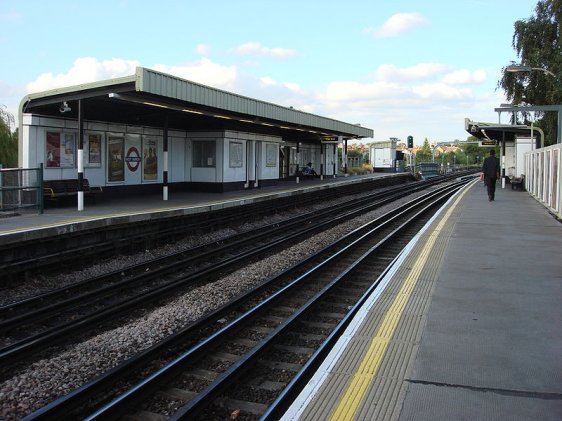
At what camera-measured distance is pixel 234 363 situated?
5164mm

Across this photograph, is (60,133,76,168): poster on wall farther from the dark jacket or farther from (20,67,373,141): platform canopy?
the dark jacket

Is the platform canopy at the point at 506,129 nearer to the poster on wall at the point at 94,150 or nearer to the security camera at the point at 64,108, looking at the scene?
the poster on wall at the point at 94,150

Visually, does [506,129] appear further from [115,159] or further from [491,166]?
[115,159]

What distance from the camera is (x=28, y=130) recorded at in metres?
14.8

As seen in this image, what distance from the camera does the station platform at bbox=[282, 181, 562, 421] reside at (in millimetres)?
3494

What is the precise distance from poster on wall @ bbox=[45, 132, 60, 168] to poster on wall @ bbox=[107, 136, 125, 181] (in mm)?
2085

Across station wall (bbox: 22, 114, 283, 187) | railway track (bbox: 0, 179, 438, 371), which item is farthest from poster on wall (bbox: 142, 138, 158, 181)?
railway track (bbox: 0, 179, 438, 371)

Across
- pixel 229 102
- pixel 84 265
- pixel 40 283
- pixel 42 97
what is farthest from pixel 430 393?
pixel 229 102

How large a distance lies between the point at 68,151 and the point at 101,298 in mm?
9315

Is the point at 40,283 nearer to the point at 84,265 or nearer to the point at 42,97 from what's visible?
the point at 84,265

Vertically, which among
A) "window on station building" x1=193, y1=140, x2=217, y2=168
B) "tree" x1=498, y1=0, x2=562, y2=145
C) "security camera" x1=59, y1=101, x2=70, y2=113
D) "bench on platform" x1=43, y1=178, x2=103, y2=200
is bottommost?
"bench on platform" x1=43, y1=178, x2=103, y2=200

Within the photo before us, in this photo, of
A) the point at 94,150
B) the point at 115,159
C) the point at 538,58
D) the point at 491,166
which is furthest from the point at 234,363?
the point at 538,58

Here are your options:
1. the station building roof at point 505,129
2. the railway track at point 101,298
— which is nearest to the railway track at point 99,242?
the railway track at point 101,298

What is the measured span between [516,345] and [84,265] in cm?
873
